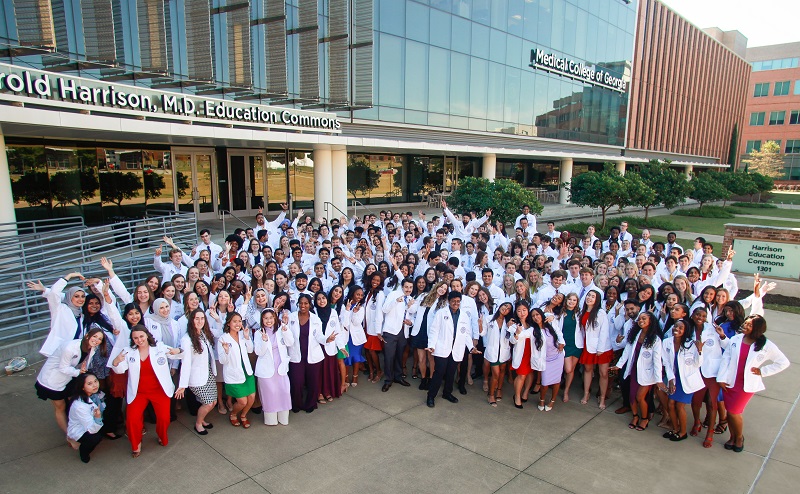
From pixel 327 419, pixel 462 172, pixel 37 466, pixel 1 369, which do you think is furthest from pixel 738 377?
pixel 462 172

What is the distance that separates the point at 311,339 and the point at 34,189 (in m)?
11.8

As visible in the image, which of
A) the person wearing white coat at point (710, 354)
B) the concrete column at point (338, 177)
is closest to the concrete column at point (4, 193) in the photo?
the concrete column at point (338, 177)

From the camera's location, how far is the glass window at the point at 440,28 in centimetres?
2114

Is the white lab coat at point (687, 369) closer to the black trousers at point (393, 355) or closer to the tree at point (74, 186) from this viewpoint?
the black trousers at point (393, 355)

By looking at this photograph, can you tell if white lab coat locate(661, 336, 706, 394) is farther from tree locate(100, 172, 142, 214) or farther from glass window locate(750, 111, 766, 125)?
glass window locate(750, 111, 766, 125)

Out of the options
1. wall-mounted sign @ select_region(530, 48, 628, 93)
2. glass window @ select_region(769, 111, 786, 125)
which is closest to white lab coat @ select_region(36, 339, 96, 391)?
wall-mounted sign @ select_region(530, 48, 628, 93)

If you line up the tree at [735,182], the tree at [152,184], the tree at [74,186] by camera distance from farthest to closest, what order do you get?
the tree at [735,182] < the tree at [152,184] < the tree at [74,186]

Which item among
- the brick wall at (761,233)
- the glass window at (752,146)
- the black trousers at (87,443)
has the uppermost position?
the glass window at (752,146)

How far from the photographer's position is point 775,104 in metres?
62.8

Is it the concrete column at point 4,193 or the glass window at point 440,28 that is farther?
the glass window at point 440,28

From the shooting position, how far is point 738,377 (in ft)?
16.6

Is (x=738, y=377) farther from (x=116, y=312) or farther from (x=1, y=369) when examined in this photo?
(x=1, y=369)

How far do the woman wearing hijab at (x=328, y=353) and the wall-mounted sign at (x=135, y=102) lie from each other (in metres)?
7.51

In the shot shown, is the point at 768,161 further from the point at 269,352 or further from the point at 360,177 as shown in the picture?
the point at 269,352
